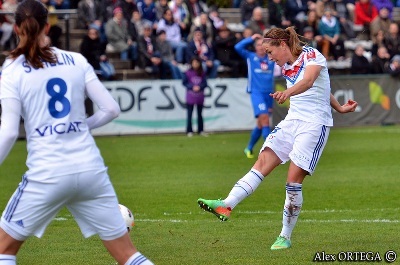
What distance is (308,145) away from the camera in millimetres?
9367

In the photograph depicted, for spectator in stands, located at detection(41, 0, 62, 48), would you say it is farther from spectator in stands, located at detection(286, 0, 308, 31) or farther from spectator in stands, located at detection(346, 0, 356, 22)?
spectator in stands, located at detection(346, 0, 356, 22)

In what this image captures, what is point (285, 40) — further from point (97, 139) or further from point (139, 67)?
point (139, 67)

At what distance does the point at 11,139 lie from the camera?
6094mm

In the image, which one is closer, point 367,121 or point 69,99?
point 69,99

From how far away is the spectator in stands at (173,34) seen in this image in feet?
96.3

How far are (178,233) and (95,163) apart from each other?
461 centimetres

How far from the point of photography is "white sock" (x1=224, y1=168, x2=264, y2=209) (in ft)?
31.4

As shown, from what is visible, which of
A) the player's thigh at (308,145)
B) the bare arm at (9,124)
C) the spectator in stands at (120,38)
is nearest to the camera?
the bare arm at (9,124)

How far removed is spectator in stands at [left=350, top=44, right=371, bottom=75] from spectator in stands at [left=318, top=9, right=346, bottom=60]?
1.26m

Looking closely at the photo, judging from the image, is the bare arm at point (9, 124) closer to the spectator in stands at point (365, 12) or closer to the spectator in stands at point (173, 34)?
the spectator in stands at point (173, 34)

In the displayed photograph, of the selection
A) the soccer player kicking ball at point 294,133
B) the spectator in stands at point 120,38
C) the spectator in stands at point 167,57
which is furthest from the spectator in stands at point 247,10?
the soccer player kicking ball at point 294,133

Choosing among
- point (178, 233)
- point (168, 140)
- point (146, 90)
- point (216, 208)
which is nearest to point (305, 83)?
point (216, 208)

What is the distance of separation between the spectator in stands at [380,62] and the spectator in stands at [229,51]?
3959 mm

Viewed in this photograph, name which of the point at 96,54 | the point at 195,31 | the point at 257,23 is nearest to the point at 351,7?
the point at 257,23
